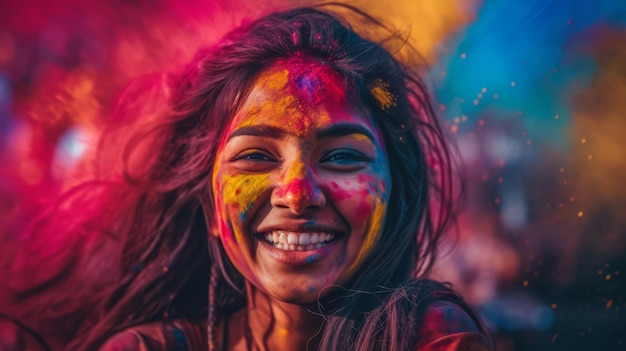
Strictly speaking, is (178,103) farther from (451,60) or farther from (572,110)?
(572,110)

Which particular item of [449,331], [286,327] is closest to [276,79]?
[286,327]

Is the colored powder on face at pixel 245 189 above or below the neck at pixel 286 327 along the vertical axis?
Answer: above

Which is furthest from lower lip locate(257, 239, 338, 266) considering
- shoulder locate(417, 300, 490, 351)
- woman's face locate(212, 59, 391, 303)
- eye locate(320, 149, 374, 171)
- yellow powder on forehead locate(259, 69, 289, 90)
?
yellow powder on forehead locate(259, 69, 289, 90)

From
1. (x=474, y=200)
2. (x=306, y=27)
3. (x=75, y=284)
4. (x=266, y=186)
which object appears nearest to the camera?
(x=266, y=186)

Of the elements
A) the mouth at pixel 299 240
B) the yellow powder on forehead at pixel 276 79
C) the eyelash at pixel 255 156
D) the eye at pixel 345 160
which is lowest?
the mouth at pixel 299 240

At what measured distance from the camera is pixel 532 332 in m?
1.94

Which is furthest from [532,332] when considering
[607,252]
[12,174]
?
[12,174]

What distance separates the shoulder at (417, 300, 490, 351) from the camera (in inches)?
65.7

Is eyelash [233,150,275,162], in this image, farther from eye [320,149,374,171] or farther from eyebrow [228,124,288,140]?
eye [320,149,374,171]

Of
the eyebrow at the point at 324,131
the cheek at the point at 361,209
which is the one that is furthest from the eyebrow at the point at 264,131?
the cheek at the point at 361,209

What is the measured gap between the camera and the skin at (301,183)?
1719 millimetres

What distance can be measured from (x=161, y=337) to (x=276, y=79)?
2.96 ft

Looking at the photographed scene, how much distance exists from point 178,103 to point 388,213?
2.67ft

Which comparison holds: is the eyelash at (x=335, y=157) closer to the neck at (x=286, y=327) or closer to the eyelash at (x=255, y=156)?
the eyelash at (x=255, y=156)
